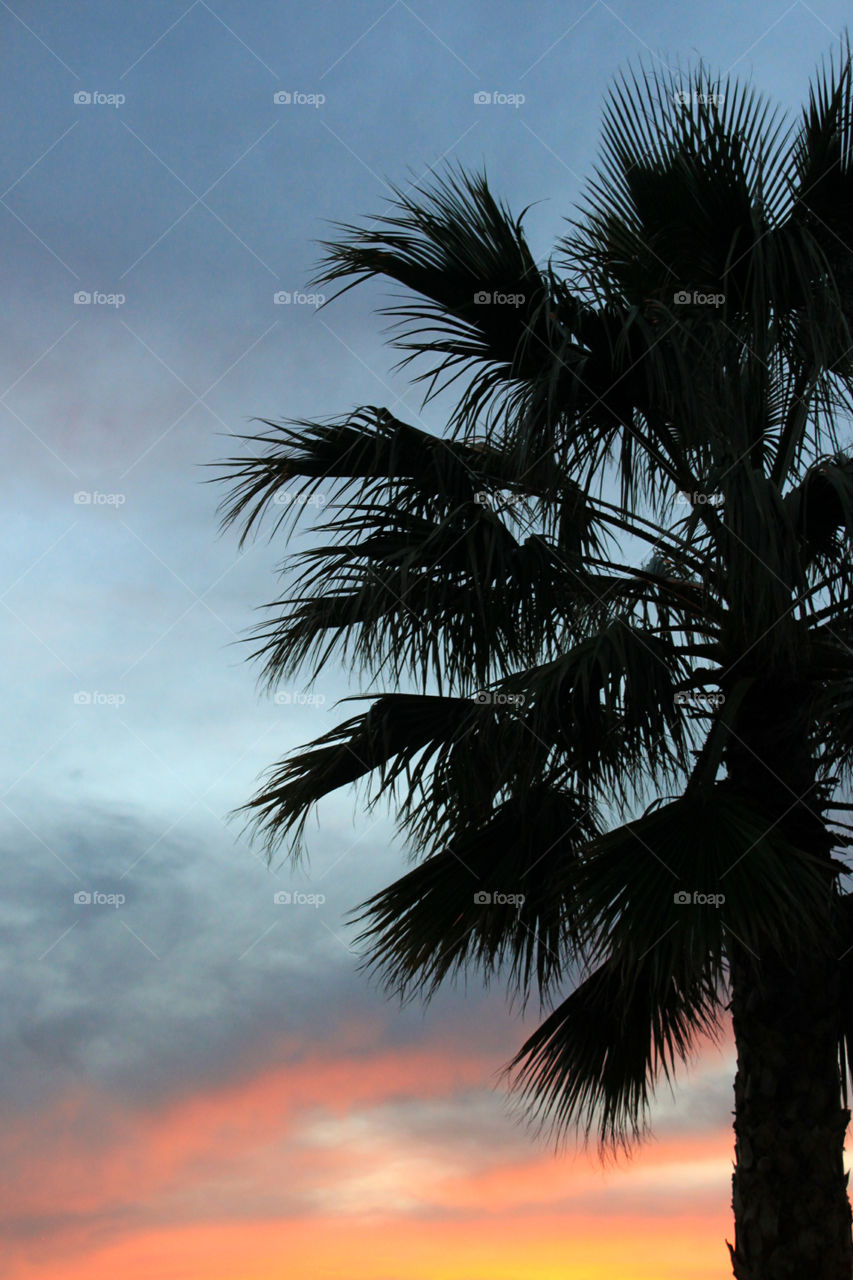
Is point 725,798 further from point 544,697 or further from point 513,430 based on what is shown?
point 513,430

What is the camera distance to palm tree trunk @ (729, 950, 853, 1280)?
17.5 ft

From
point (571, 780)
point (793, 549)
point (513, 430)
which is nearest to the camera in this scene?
point (793, 549)

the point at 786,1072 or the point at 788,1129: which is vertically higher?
the point at 786,1072

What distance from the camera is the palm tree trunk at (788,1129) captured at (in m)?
5.34

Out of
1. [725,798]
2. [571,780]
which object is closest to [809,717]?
[725,798]

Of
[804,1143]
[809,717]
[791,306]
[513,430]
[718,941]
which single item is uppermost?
[791,306]

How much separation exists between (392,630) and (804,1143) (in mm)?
2897

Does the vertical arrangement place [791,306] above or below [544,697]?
above

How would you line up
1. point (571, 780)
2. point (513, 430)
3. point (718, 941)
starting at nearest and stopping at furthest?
1. point (718, 941)
2. point (513, 430)
3. point (571, 780)

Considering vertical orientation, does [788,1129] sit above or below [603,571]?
below

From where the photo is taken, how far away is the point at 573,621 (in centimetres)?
579

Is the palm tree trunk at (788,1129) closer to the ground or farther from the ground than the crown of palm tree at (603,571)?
closer to the ground

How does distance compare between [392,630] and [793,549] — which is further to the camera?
[392,630]

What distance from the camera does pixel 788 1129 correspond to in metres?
5.43
